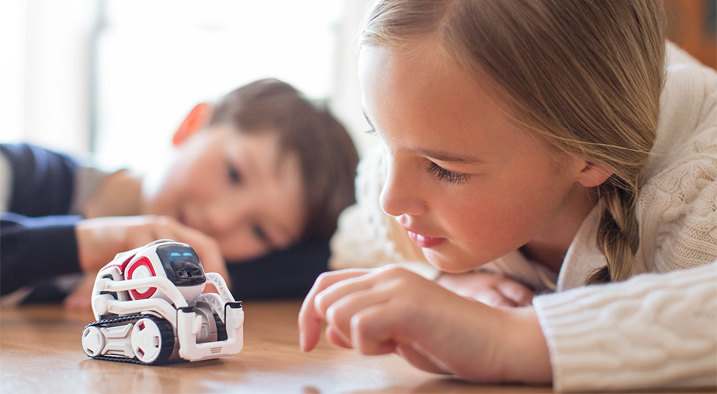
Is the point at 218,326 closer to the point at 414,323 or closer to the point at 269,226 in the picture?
the point at 414,323

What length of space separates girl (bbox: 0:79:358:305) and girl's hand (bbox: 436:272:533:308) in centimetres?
53

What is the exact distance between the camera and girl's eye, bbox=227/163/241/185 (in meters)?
1.33

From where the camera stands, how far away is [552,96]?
596 millimetres

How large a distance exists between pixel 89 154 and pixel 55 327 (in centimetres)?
196

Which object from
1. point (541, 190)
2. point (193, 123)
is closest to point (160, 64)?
point (193, 123)

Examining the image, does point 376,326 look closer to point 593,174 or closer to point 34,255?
point 593,174

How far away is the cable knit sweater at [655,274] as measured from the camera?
1.44 feet

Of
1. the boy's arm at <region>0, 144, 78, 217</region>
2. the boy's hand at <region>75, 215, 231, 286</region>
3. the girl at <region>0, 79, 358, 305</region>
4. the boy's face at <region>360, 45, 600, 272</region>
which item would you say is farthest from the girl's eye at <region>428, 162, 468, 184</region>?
the boy's arm at <region>0, 144, 78, 217</region>

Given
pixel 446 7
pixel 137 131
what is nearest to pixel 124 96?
pixel 137 131

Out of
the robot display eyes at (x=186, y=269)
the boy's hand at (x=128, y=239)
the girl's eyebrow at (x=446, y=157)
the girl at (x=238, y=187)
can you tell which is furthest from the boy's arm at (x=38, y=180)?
the girl's eyebrow at (x=446, y=157)

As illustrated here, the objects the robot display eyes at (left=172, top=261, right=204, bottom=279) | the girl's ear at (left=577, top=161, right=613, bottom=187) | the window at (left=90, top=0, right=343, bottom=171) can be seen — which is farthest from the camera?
the window at (left=90, top=0, right=343, bottom=171)

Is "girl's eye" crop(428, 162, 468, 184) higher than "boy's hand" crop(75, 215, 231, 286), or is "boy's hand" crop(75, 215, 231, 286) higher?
"girl's eye" crop(428, 162, 468, 184)

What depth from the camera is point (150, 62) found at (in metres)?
2.58

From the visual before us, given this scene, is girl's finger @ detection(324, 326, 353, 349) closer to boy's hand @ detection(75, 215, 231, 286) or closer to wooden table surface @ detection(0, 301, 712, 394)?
wooden table surface @ detection(0, 301, 712, 394)
